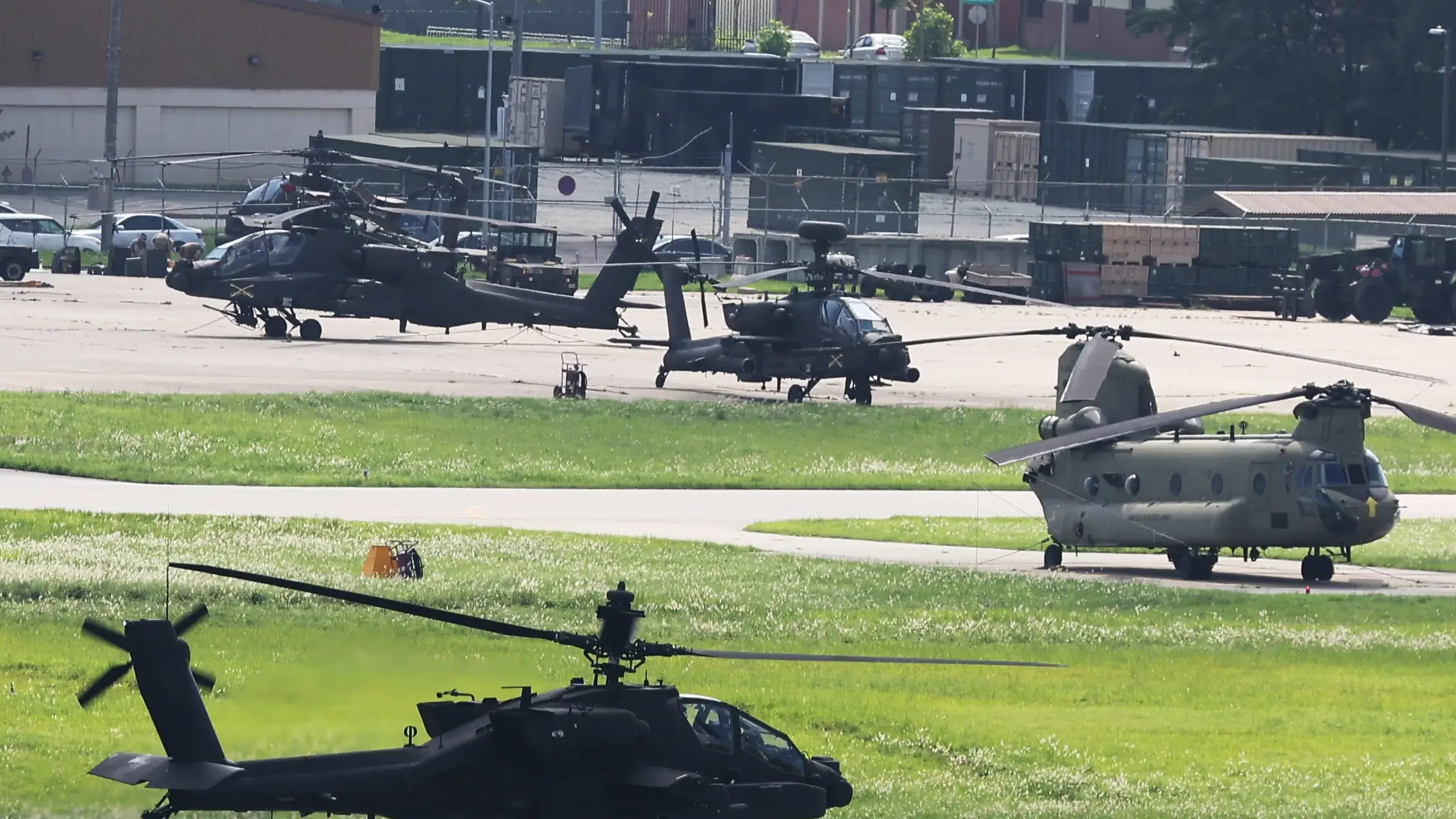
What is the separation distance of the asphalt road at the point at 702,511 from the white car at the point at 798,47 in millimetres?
100057

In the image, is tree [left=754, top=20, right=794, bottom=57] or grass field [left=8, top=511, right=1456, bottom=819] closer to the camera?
grass field [left=8, top=511, right=1456, bottom=819]

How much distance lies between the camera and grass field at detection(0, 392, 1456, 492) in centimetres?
3644

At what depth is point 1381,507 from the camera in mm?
28766

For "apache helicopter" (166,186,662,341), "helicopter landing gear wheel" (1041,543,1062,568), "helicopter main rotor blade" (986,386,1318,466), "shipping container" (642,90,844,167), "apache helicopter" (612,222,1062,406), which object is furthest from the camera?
"shipping container" (642,90,844,167)

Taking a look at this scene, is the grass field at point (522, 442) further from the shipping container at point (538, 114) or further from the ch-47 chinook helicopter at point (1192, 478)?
the shipping container at point (538, 114)

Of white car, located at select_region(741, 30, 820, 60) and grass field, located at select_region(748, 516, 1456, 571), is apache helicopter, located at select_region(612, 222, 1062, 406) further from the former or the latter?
white car, located at select_region(741, 30, 820, 60)

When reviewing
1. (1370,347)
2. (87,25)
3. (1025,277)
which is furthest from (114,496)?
(87,25)

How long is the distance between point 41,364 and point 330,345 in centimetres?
821

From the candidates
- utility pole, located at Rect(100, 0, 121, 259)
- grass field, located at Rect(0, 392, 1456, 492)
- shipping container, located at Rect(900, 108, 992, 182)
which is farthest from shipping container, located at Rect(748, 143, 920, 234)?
grass field, located at Rect(0, 392, 1456, 492)

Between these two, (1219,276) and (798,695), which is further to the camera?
(1219,276)

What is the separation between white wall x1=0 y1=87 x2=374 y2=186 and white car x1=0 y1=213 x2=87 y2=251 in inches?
731

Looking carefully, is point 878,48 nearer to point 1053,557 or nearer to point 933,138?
point 933,138

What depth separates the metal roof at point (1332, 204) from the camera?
8206 cm

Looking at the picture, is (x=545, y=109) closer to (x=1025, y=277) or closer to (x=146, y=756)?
(x=1025, y=277)
